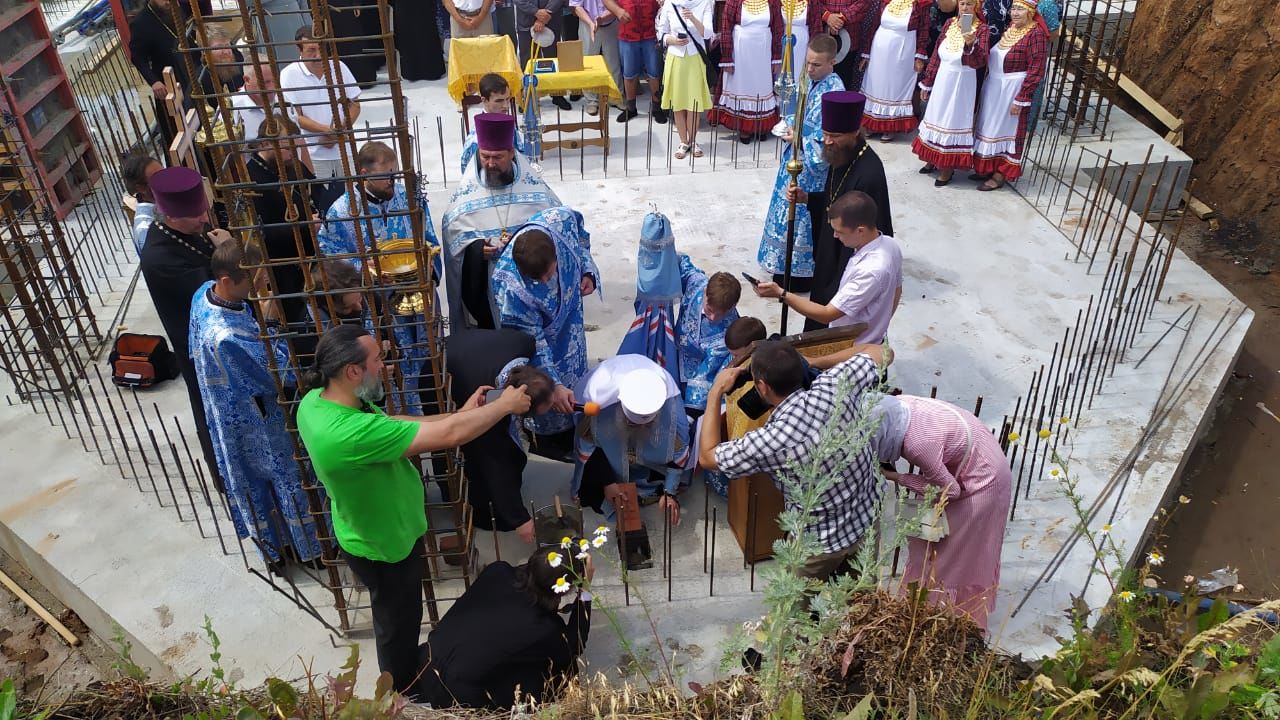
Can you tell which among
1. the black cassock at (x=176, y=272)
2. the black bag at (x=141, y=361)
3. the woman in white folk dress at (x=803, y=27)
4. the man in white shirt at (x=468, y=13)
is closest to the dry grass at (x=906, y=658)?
the black cassock at (x=176, y=272)

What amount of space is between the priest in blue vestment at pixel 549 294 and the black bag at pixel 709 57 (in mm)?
4123

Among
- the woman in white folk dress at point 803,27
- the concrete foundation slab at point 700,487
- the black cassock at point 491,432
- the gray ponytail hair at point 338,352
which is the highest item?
the gray ponytail hair at point 338,352

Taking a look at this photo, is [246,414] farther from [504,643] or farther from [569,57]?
[569,57]

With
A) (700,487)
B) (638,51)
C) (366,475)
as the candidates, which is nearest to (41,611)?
(366,475)

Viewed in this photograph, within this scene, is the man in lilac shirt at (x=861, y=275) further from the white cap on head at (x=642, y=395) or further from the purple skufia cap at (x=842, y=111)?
the white cap on head at (x=642, y=395)

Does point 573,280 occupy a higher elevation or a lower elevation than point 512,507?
higher

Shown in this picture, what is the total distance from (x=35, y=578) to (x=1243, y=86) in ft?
36.2

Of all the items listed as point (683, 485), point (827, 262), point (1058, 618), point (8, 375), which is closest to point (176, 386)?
point (8, 375)

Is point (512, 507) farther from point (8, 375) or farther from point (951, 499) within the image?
point (8, 375)

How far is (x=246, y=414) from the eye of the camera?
4066 mm

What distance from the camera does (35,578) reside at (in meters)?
5.10

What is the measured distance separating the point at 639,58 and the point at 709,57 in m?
0.71

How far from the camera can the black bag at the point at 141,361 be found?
18.8ft

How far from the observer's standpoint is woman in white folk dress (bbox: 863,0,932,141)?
8555mm
